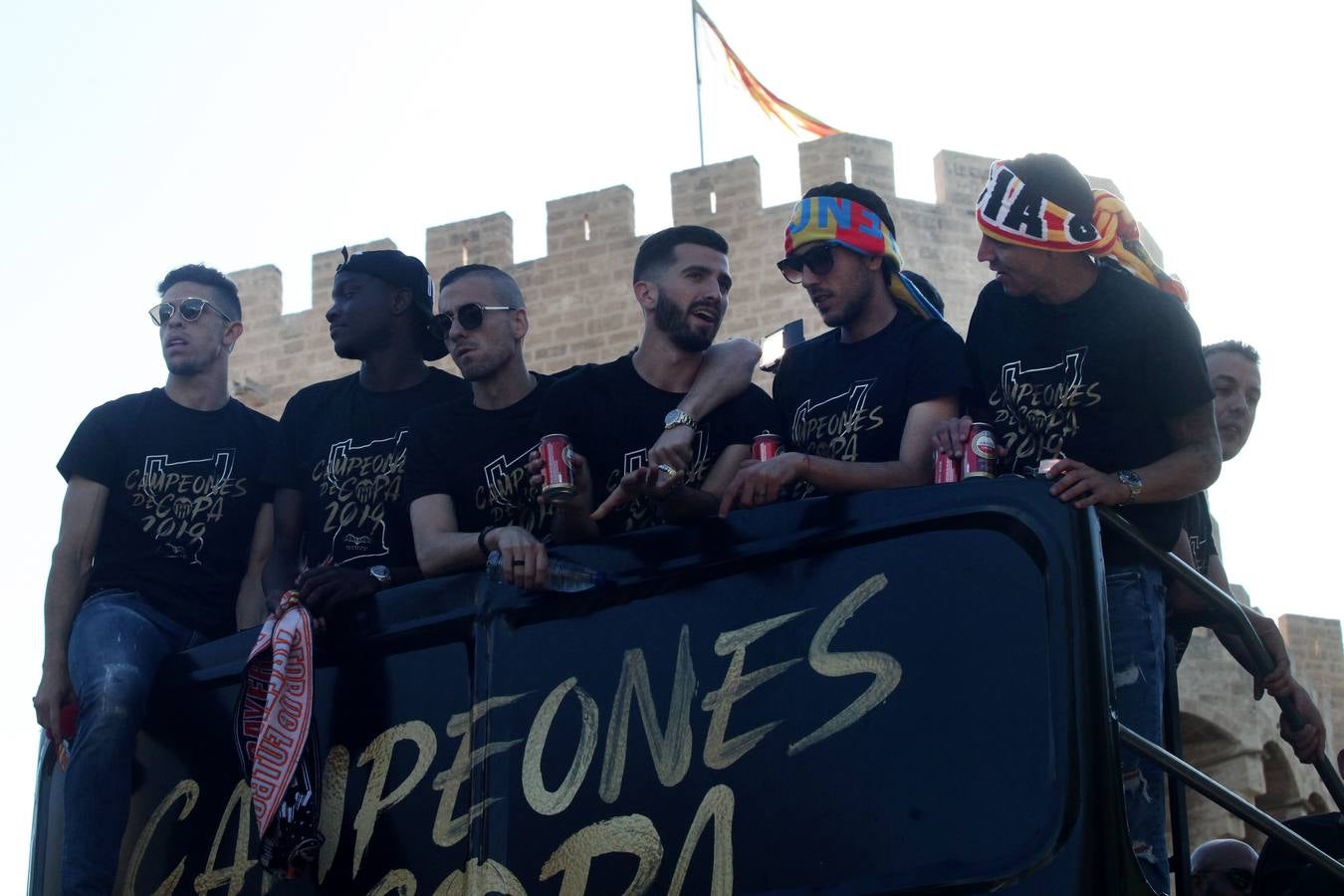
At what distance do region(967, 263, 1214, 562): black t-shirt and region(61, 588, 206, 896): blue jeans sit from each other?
220 centimetres

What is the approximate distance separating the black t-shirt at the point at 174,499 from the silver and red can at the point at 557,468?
1322 mm

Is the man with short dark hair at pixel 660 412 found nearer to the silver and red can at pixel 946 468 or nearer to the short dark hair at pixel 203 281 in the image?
the silver and red can at pixel 946 468

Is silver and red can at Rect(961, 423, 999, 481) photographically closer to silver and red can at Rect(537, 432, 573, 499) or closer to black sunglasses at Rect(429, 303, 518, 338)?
silver and red can at Rect(537, 432, 573, 499)

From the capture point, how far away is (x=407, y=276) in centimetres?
538

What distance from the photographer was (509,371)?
479 cm

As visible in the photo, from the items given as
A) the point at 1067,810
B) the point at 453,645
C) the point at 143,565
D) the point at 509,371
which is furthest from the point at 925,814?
the point at 143,565

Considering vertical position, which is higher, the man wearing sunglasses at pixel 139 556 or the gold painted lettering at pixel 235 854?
the man wearing sunglasses at pixel 139 556

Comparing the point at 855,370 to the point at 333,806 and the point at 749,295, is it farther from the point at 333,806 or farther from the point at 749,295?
the point at 749,295

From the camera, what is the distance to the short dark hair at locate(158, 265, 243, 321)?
5.35m

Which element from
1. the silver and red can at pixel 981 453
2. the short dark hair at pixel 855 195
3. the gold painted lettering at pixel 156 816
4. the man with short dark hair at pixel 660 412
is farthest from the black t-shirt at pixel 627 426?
→ the gold painted lettering at pixel 156 816

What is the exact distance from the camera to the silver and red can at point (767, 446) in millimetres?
3807

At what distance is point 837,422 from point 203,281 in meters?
2.37

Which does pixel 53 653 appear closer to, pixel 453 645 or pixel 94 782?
pixel 94 782

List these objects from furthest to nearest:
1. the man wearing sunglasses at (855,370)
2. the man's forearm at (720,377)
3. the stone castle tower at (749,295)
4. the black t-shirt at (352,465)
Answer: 1. the stone castle tower at (749,295)
2. the black t-shirt at (352,465)
3. the man's forearm at (720,377)
4. the man wearing sunglasses at (855,370)
